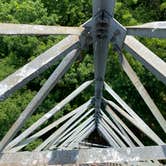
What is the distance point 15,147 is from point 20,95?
9020 millimetres

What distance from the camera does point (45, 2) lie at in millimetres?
17234

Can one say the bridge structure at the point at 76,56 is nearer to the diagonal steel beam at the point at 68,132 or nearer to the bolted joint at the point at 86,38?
the bolted joint at the point at 86,38

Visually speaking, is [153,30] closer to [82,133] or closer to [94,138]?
[82,133]

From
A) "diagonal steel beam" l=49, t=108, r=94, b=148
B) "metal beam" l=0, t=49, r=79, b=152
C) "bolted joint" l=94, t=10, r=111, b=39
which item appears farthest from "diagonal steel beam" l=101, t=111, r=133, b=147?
"bolted joint" l=94, t=10, r=111, b=39

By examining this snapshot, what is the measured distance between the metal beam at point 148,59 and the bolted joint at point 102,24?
182 millimetres

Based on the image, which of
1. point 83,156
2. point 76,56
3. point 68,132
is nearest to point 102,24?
point 76,56

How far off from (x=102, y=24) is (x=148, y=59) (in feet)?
1.27

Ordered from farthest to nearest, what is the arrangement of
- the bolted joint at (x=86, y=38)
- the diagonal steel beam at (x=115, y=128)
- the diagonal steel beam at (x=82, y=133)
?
the diagonal steel beam at (x=82, y=133), the diagonal steel beam at (x=115, y=128), the bolted joint at (x=86, y=38)

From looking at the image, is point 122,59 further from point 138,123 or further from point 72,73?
point 72,73

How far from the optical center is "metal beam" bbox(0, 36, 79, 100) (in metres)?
2.77

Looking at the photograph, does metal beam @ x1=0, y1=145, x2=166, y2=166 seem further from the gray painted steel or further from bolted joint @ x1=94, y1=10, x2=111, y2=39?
the gray painted steel

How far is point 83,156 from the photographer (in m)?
3.37

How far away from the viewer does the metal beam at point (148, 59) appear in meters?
2.88

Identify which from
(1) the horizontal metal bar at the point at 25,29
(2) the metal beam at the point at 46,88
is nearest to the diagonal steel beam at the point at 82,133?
(2) the metal beam at the point at 46,88
